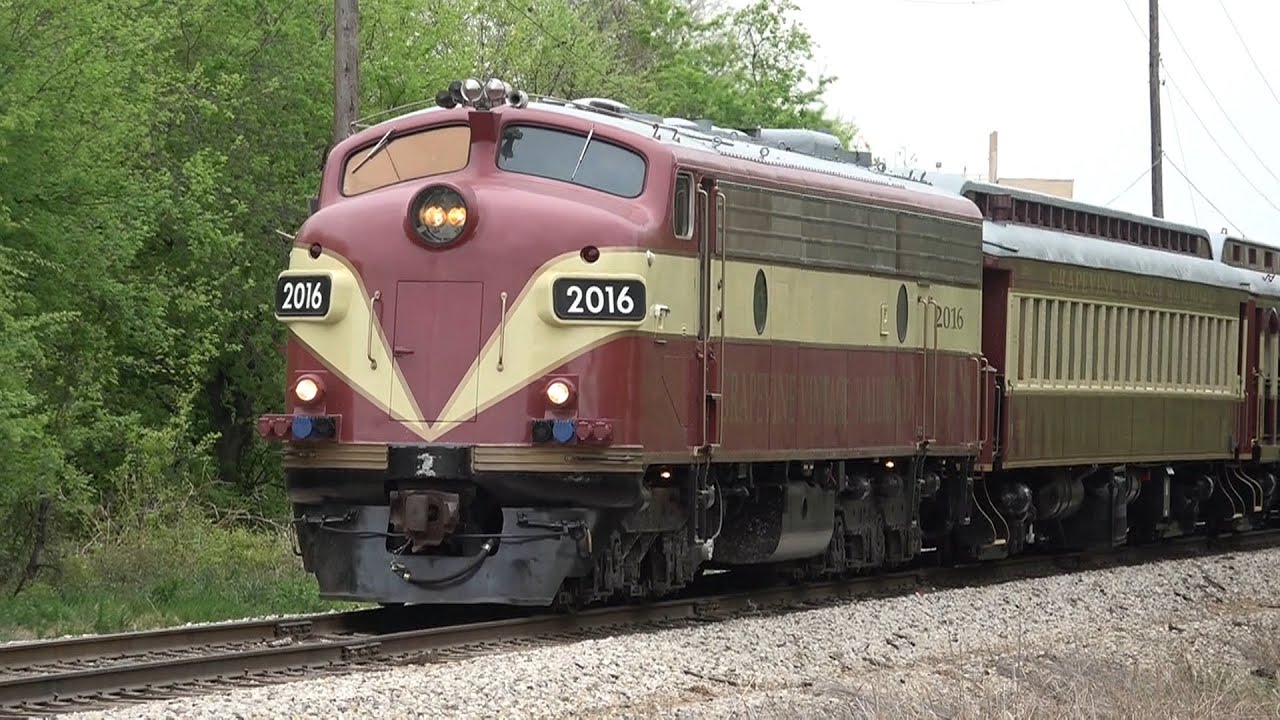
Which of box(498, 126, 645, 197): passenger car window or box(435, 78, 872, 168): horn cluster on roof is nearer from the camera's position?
box(498, 126, 645, 197): passenger car window

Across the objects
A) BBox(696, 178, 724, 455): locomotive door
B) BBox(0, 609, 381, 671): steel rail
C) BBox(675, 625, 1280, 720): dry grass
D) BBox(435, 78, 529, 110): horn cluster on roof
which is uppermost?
BBox(435, 78, 529, 110): horn cluster on roof

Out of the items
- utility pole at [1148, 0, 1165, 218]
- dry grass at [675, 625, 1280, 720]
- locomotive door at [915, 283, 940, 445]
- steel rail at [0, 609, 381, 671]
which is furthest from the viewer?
utility pole at [1148, 0, 1165, 218]

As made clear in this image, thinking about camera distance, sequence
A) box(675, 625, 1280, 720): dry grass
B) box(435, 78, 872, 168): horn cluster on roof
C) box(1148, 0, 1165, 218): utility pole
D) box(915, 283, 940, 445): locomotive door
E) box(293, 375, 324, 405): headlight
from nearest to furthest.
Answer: box(675, 625, 1280, 720): dry grass
box(293, 375, 324, 405): headlight
box(435, 78, 872, 168): horn cluster on roof
box(915, 283, 940, 445): locomotive door
box(1148, 0, 1165, 218): utility pole

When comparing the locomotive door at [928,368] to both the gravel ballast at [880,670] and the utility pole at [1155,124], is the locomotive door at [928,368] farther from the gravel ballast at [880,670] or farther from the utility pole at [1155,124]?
the utility pole at [1155,124]

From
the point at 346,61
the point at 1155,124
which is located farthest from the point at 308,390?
the point at 1155,124

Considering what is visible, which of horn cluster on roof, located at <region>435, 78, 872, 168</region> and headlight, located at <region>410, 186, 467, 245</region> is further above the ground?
horn cluster on roof, located at <region>435, 78, 872, 168</region>

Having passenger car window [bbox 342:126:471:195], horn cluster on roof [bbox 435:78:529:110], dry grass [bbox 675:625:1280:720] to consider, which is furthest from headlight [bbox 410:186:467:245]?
dry grass [bbox 675:625:1280:720]

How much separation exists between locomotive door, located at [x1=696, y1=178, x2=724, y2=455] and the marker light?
4.47ft

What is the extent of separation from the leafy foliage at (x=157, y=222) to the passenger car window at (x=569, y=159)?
5.81m

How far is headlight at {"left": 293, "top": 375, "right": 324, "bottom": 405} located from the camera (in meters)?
14.0

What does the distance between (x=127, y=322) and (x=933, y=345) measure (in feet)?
31.9

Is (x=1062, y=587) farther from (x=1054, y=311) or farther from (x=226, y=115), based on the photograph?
(x=226, y=115)

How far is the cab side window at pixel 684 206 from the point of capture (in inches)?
561

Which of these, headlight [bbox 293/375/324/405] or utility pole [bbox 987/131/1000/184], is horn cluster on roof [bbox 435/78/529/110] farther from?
utility pole [bbox 987/131/1000/184]
